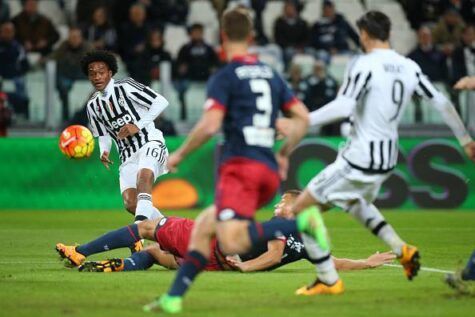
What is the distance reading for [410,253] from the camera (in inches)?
364

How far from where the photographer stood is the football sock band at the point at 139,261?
36.8ft

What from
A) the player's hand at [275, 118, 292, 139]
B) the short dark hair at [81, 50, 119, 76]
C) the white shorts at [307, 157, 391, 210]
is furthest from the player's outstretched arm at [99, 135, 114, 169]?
the player's hand at [275, 118, 292, 139]

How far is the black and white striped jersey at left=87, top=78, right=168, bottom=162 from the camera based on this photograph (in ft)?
Result: 43.5

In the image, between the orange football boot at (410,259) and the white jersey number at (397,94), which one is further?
the white jersey number at (397,94)

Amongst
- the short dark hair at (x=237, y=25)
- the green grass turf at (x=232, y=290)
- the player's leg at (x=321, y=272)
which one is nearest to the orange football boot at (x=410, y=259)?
the green grass turf at (x=232, y=290)

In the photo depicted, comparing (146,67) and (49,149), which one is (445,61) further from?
(49,149)

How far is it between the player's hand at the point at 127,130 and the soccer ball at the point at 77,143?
0.57 m

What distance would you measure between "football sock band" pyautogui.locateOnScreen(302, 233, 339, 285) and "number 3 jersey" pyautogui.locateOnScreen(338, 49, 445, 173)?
0.73 metres

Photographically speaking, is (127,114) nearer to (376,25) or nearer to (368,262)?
(368,262)

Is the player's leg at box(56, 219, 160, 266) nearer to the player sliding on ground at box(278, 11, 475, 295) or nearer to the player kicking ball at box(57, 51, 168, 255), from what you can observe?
the player kicking ball at box(57, 51, 168, 255)

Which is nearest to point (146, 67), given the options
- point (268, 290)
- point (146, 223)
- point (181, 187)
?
point (181, 187)

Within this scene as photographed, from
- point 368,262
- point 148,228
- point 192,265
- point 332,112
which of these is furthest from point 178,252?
point 192,265

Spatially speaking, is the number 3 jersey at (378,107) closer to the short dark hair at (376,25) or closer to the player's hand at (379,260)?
the short dark hair at (376,25)

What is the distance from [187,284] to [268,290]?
1.65 meters
